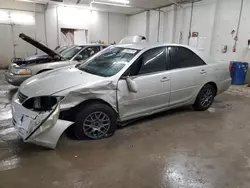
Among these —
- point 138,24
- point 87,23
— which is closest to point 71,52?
point 87,23

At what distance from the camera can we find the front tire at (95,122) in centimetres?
255

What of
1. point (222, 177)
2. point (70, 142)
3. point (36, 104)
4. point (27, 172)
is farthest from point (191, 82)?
point (27, 172)

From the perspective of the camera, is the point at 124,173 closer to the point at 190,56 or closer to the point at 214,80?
the point at 190,56

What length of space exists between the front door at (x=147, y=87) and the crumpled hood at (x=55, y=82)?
47 cm

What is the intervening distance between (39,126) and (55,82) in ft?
2.18

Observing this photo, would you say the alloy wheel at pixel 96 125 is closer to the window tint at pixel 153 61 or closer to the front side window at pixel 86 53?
the window tint at pixel 153 61

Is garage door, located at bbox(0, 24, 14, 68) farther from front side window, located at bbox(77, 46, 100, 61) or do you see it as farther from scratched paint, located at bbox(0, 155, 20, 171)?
scratched paint, located at bbox(0, 155, 20, 171)

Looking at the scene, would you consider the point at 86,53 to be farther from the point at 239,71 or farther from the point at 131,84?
the point at 239,71

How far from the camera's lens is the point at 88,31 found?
11.3 metres

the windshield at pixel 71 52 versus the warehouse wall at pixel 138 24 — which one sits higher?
the warehouse wall at pixel 138 24

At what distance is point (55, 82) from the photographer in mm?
2578

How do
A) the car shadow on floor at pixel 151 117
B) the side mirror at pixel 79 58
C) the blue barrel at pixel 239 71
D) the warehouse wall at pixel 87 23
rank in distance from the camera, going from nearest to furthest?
the car shadow on floor at pixel 151 117 < the side mirror at pixel 79 58 < the blue barrel at pixel 239 71 < the warehouse wall at pixel 87 23

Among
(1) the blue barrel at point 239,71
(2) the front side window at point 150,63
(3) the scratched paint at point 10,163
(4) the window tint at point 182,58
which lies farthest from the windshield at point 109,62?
(1) the blue barrel at point 239,71

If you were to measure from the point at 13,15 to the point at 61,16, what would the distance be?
226 cm
